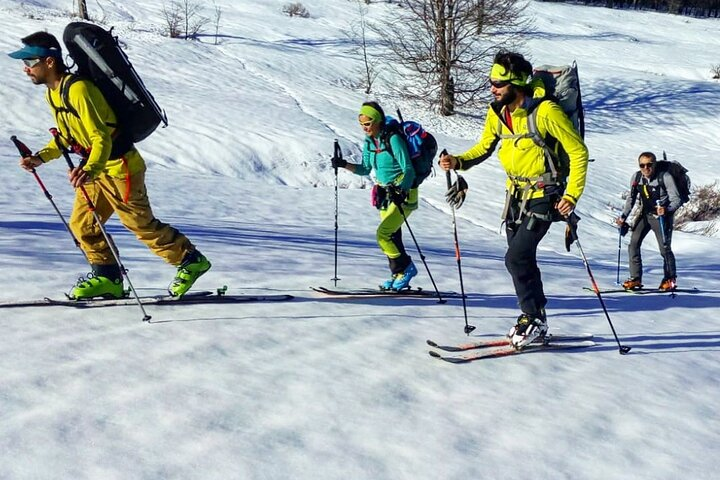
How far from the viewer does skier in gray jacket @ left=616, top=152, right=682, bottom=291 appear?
9516 millimetres

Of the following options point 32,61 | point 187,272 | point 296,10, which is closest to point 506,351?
point 187,272

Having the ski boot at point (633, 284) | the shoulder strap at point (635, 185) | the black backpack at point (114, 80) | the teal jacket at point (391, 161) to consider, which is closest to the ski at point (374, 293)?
the teal jacket at point (391, 161)

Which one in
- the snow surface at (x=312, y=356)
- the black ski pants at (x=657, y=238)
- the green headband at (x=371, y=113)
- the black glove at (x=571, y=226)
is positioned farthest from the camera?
the black ski pants at (x=657, y=238)

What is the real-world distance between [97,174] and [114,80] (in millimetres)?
735

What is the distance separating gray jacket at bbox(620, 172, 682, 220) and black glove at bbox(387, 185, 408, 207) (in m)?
4.41

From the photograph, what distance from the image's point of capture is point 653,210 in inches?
384

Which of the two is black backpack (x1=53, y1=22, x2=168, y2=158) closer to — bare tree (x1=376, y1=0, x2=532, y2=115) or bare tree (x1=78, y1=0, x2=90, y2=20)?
bare tree (x1=376, y1=0, x2=532, y2=115)

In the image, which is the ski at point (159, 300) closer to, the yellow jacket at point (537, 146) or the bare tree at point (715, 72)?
the yellow jacket at point (537, 146)

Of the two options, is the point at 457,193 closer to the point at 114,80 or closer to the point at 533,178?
the point at 533,178

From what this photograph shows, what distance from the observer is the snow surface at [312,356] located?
12.4 feet

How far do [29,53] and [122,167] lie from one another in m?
1.06

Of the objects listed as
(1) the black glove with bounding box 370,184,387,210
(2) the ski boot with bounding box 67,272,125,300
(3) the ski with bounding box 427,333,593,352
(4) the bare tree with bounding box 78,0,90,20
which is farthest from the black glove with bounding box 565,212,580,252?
(4) the bare tree with bounding box 78,0,90,20

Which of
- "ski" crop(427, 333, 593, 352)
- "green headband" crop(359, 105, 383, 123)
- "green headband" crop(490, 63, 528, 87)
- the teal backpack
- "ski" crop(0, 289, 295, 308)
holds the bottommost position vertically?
"ski" crop(427, 333, 593, 352)

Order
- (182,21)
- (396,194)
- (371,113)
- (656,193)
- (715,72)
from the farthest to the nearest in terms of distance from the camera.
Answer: (715,72), (182,21), (656,193), (396,194), (371,113)
